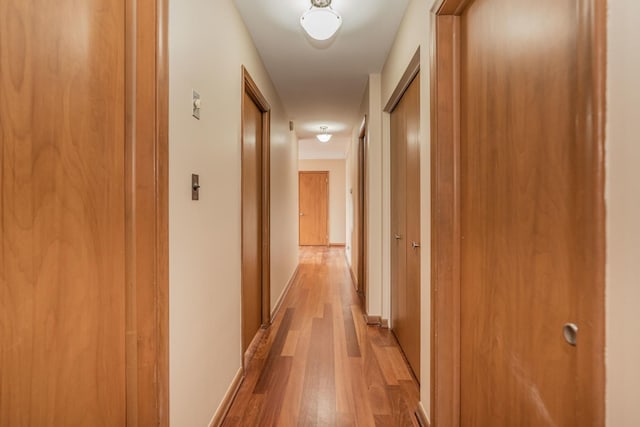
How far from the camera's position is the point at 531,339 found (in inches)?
35.7

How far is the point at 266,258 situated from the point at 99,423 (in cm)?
210

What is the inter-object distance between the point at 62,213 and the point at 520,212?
1.24 meters

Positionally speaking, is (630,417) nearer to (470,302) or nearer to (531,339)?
(531,339)

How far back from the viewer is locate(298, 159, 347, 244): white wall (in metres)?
8.66

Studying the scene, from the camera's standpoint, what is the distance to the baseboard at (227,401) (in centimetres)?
158

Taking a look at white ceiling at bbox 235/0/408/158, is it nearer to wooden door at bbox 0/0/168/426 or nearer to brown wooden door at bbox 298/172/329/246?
wooden door at bbox 0/0/168/426

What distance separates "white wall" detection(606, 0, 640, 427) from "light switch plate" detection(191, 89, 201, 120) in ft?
4.30

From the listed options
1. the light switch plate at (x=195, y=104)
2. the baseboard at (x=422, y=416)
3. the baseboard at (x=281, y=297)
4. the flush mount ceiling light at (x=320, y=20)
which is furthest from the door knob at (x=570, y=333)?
the baseboard at (x=281, y=297)

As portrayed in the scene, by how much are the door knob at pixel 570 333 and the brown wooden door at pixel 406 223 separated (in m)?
1.19

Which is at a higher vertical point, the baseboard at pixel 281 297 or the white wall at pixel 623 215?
the white wall at pixel 623 215

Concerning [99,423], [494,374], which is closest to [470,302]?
[494,374]

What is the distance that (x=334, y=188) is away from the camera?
8.68 m

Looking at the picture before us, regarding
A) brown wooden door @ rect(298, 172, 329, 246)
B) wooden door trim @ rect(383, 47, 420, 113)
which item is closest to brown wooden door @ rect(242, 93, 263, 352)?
wooden door trim @ rect(383, 47, 420, 113)

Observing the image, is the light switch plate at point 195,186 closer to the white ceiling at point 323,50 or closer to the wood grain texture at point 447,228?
the wood grain texture at point 447,228
